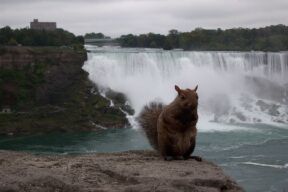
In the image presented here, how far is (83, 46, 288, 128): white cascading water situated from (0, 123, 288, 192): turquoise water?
6.99 meters

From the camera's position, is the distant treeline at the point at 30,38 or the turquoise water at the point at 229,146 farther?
the distant treeline at the point at 30,38

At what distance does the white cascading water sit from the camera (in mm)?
46969

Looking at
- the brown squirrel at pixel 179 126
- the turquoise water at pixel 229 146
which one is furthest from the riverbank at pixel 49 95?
the brown squirrel at pixel 179 126

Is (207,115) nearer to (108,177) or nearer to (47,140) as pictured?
(47,140)

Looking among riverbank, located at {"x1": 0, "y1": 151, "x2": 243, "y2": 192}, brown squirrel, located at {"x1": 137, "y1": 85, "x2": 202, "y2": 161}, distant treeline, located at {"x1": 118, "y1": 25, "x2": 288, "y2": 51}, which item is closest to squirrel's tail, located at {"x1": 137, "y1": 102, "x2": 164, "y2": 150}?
brown squirrel, located at {"x1": 137, "y1": 85, "x2": 202, "y2": 161}

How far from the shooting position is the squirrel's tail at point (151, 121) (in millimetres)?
8007

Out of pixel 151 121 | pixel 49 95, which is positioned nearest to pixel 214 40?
pixel 49 95

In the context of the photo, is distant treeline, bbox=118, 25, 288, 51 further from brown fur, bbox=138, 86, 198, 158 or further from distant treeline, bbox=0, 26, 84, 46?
brown fur, bbox=138, 86, 198, 158

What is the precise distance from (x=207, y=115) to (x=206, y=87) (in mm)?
6312

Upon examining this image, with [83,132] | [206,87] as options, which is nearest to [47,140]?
[83,132]

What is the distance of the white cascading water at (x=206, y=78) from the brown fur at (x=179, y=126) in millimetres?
36404

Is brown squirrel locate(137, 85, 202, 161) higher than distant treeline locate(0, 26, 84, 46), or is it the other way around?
distant treeline locate(0, 26, 84, 46)

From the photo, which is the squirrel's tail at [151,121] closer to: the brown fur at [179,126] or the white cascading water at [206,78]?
the brown fur at [179,126]

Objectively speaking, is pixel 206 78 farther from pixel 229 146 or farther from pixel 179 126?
pixel 179 126
